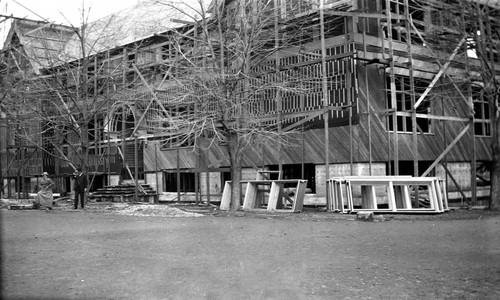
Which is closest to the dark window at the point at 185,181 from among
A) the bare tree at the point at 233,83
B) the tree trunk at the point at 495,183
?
the bare tree at the point at 233,83

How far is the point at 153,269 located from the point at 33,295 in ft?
6.16

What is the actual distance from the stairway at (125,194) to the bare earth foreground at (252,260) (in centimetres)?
1217

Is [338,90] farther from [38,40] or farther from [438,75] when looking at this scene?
[38,40]

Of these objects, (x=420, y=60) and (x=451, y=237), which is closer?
(x=451, y=237)

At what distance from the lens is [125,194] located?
91.4 feet

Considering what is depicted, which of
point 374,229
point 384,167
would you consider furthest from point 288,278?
point 384,167

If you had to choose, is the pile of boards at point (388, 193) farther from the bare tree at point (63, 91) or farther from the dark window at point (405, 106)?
the bare tree at point (63, 91)

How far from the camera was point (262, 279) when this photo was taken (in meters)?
7.22

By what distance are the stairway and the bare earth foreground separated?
12171mm

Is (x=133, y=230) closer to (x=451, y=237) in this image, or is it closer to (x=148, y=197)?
(x=451, y=237)

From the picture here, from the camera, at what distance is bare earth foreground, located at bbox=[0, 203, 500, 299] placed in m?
6.66

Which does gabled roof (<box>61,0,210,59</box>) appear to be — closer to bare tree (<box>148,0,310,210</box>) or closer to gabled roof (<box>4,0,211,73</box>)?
gabled roof (<box>4,0,211,73</box>)

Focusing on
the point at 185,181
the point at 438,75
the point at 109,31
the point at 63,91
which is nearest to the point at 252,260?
the point at 438,75

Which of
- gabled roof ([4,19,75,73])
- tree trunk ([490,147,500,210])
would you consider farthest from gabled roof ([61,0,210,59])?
tree trunk ([490,147,500,210])
